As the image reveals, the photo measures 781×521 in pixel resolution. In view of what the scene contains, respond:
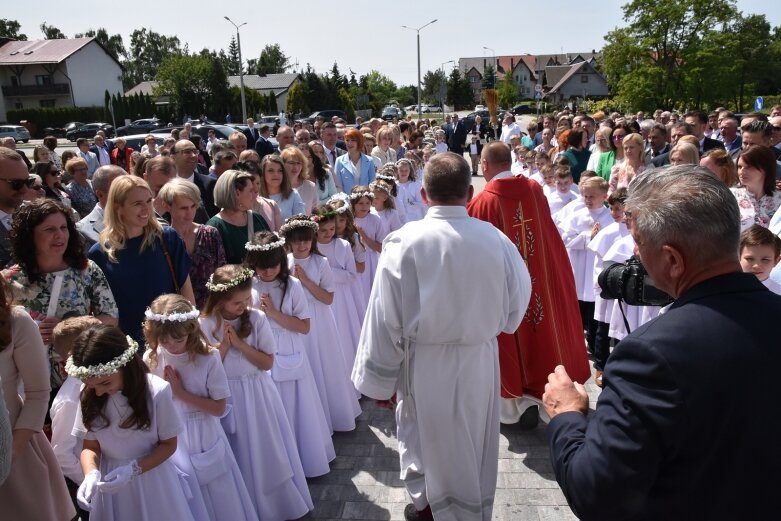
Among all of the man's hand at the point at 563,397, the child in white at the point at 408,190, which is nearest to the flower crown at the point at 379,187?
the child in white at the point at 408,190

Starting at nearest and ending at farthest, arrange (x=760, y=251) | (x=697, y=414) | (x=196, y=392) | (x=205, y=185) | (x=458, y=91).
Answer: (x=697, y=414)
(x=196, y=392)
(x=760, y=251)
(x=205, y=185)
(x=458, y=91)

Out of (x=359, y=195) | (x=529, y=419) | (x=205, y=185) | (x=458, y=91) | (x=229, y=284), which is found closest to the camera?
(x=229, y=284)

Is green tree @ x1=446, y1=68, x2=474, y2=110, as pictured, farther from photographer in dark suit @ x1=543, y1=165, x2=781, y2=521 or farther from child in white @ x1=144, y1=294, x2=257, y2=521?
photographer in dark suit @ x1=543, y1=165, x2=781, y2=521

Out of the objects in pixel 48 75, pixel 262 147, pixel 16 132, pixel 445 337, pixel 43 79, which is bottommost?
pixel 445 337

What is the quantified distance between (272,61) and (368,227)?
105 m

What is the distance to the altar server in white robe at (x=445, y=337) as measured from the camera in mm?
3297

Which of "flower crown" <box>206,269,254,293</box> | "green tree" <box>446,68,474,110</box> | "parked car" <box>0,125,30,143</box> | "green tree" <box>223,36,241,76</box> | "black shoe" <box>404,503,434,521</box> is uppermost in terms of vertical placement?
"green tree" <box>223,36,241,76</box>

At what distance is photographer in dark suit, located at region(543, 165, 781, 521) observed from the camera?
1489mm

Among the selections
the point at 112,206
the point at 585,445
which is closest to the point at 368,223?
the point at 112,206

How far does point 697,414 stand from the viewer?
149cm

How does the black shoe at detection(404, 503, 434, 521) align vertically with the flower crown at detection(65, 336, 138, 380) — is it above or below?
below

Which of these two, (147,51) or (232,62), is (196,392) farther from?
(147,51)

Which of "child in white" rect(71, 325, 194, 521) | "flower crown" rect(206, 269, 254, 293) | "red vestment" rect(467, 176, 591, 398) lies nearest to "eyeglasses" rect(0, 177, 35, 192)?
"flower crown" rect(206, 269, 254, 293)

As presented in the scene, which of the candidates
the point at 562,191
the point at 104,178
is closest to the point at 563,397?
the point at 104,178
